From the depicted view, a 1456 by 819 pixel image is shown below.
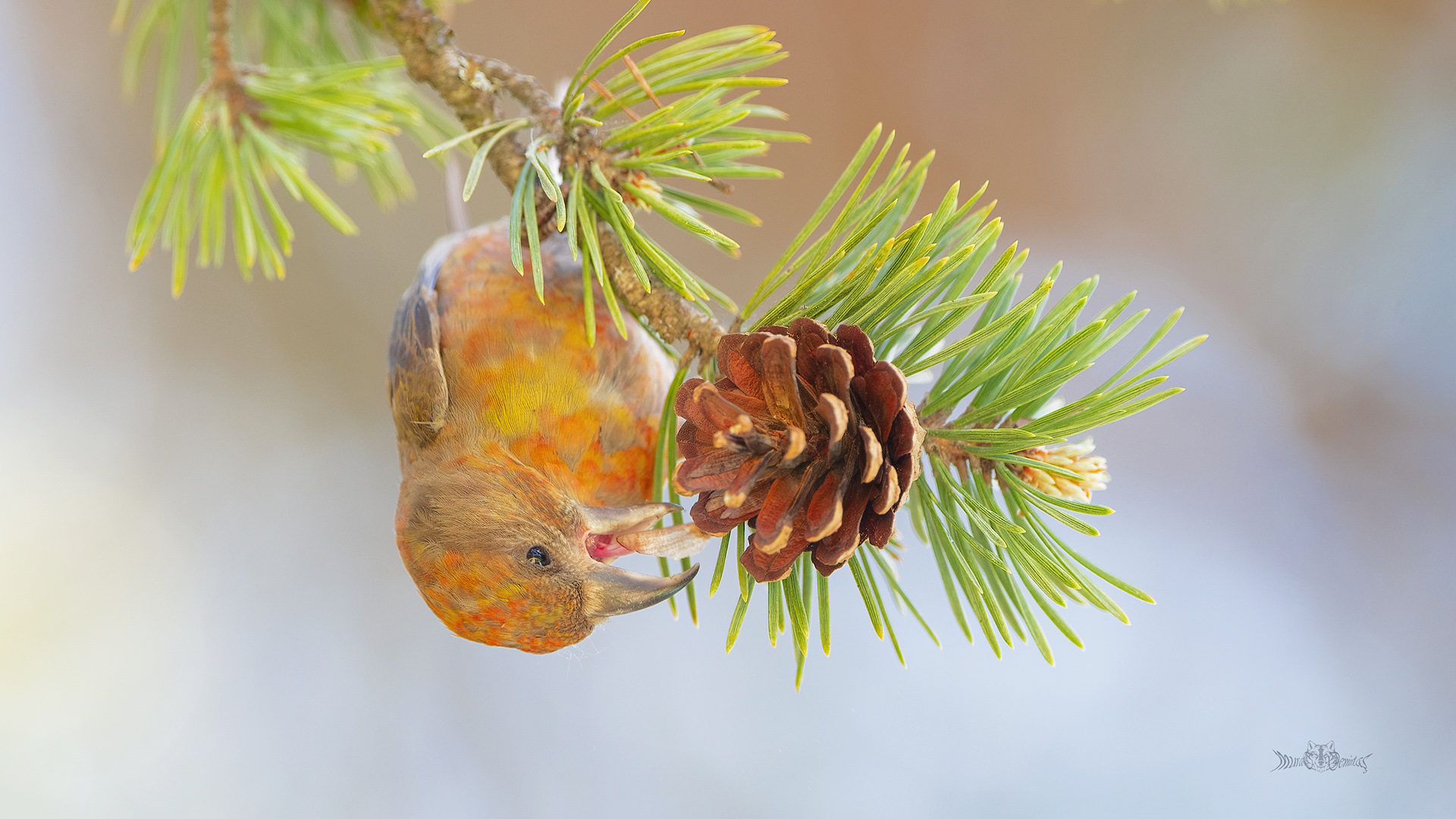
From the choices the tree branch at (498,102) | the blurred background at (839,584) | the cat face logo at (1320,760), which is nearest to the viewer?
the tree branch at (498,102)

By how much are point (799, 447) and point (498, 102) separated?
38cm

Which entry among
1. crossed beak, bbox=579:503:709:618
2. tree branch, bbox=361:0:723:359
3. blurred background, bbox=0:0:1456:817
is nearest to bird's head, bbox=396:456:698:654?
crossed beak, bbox=579:503:709:618

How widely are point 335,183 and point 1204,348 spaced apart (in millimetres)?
1485

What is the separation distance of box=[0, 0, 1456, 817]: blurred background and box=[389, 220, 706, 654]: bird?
74 centimetres

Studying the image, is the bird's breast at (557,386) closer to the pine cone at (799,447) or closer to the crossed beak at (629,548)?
the crossed beak at (629,548)

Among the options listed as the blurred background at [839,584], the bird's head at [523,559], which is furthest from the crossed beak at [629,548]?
the blurred background at [839,584]

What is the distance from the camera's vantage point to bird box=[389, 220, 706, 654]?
0.55 meters

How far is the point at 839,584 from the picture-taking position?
1309 millimetres

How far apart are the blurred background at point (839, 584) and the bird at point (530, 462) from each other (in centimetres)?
74

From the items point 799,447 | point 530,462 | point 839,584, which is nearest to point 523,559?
point 530,462

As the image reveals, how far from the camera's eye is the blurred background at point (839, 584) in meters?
1.17

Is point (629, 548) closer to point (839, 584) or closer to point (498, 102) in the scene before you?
point (498, 102)

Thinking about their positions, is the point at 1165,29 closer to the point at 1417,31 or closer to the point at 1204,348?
the point at 1417,31

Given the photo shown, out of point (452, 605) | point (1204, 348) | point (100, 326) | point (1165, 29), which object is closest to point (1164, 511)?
point (1204, 348)
